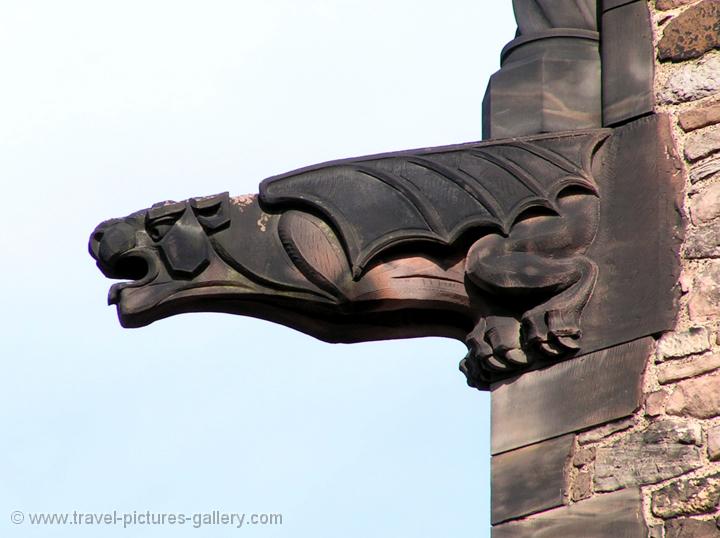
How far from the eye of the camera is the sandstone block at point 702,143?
5.95m

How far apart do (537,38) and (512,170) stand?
1.59ft

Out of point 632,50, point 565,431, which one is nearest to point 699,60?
point 632,50

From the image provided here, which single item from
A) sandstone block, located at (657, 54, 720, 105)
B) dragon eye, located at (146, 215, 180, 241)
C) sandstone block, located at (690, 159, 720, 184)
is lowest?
dragon eye, located at (146, 215, 180, 241)

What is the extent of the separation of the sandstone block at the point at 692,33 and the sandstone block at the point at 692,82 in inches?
1.3

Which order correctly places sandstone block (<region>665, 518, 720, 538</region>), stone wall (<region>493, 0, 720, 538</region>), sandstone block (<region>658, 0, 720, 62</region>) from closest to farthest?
sandstone block (<region>665, 518, 720, 538</region>) → stone wall (<region>493, 0, 720, 538</region>) → sandstone block (<region>658, 0, 720, 62</region>)

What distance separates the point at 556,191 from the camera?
6113 mm

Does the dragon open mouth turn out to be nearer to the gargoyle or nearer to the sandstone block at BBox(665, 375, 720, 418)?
the gargoyle

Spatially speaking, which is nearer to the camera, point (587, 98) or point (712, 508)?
point (712, 508)

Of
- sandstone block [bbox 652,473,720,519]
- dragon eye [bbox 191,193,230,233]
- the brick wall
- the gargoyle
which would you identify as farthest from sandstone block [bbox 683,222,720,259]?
dragon eye [bbox 191,193,230,233]

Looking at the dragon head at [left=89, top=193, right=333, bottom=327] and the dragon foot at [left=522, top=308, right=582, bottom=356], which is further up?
the dragon head at [left=89, top=193, right=333, bottom=327]

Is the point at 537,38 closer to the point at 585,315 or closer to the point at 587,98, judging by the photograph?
the point at 587,98

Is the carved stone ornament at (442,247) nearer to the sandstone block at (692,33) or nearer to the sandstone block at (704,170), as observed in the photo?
the sandstone block at (704,170)

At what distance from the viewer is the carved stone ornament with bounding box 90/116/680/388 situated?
19.5 ft

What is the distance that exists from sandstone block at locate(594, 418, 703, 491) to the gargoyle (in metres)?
0.39
